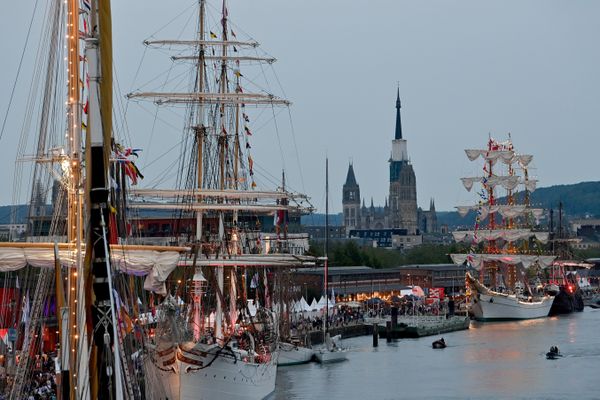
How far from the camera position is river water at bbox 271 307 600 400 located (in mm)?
48312

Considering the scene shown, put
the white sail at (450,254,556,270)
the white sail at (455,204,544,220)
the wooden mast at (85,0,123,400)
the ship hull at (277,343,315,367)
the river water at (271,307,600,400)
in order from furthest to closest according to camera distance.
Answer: the white sail at (455,204,544,220), the white sail at (450,254,556,270), the ship hull at (277,343,315,367), the river water at (271,307,600,400), the wooden mast at (85,0,123,400)

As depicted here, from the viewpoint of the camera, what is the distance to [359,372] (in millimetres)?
55656

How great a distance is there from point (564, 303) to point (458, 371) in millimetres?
56241

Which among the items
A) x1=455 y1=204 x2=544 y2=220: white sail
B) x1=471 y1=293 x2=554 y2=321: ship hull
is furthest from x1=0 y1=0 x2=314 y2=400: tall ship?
x1=455 y1=204 x2=544 y2=220: white sail

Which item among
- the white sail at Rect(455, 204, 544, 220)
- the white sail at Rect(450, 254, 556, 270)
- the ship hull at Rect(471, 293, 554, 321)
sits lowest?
the ship hull at Rect(471, 293, 554, 321)

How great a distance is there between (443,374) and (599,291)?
89.1 m

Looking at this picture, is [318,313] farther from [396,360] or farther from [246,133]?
[246,133]

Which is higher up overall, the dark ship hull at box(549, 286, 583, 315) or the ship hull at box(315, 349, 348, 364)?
the dark ship hull at box(549, 286, 583, 315)

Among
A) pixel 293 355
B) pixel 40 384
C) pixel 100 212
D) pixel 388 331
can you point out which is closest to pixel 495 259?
pixel 388 331

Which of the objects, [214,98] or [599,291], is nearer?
[214,98]

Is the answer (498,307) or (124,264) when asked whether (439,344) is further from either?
(124,264)

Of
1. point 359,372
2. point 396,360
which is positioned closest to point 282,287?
point 359,372

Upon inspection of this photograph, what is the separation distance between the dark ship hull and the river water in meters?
30.4

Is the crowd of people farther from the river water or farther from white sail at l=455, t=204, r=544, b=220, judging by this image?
white sail at l=455, t=204, r=544, b=220
